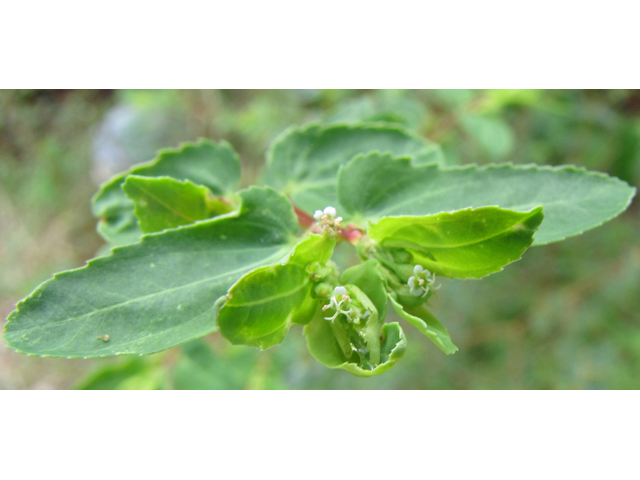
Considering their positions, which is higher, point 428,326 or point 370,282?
point 370,282

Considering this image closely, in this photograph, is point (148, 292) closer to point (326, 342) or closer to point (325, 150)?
point (326, 342)

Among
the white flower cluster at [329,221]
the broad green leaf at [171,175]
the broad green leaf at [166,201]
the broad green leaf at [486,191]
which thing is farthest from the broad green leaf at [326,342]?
the broad green leaf at [171,175]

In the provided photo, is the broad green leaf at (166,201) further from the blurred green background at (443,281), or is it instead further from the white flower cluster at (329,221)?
the blurred green background at (443,281)

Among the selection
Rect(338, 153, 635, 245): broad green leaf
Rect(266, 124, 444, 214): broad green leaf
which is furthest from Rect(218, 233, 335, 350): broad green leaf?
Rect(266, 124, 444, 214): broad green leaf

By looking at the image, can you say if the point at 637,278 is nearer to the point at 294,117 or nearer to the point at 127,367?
the point at 294,117

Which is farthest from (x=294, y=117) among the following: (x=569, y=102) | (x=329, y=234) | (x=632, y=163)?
(x=329, y=234)

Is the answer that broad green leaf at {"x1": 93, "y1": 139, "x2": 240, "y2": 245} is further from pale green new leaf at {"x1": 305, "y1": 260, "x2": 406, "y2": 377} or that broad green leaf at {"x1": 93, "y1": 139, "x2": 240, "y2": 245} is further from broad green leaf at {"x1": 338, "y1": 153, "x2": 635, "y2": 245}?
pale green new leaf at {"x1": 305, "y1": 260, "x2": 406, "y2": 377}

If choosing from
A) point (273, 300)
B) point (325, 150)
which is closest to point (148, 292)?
point (273, 300)
